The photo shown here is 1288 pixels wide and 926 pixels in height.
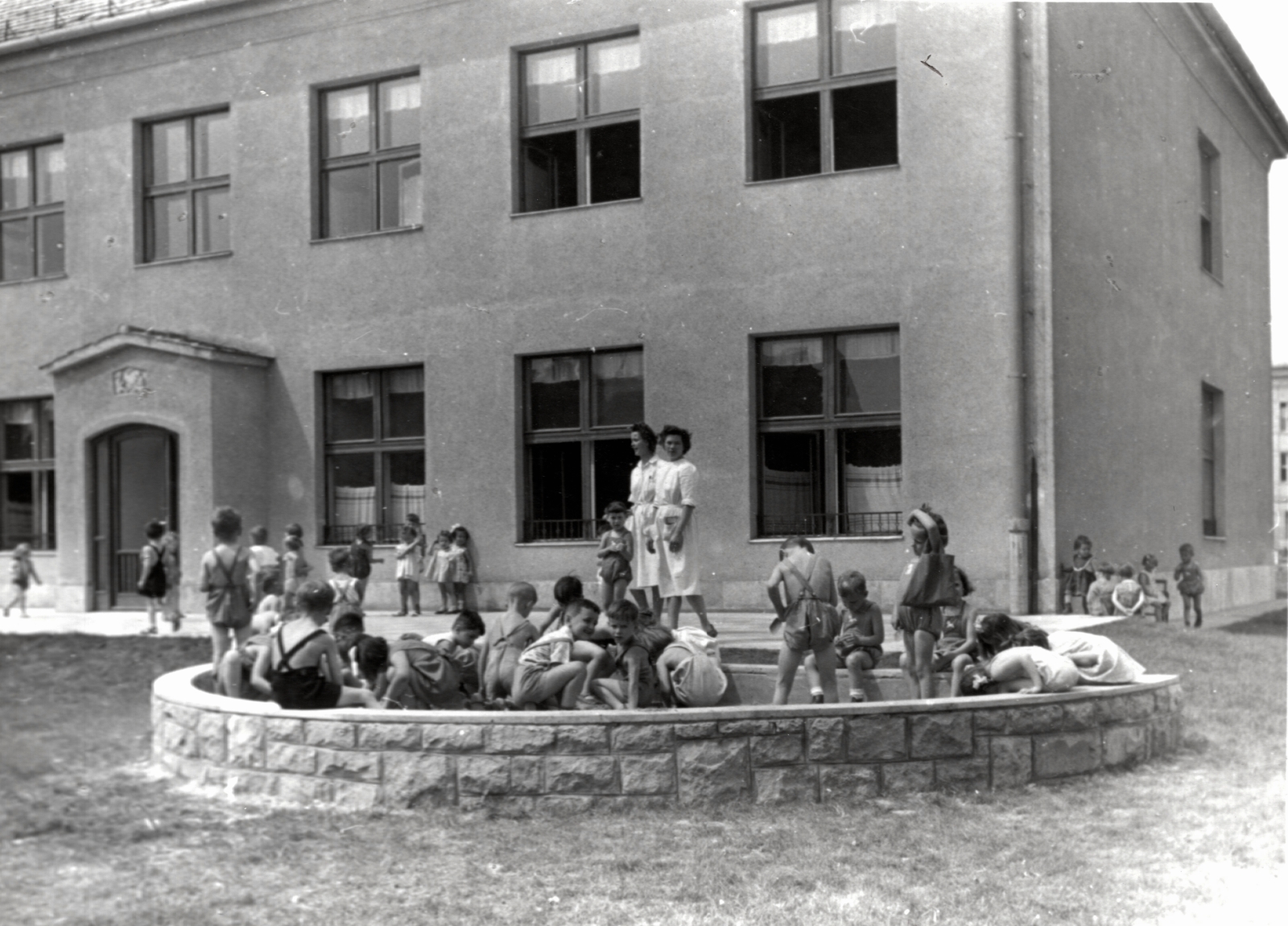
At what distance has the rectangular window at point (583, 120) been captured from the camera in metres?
15.8

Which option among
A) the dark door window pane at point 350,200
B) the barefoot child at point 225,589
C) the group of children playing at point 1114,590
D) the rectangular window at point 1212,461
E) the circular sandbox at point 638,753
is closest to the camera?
the circular sandbox at point 638,753

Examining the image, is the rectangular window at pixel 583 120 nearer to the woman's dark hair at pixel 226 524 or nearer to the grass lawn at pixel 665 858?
the woman's dark hair at pixel 226 524

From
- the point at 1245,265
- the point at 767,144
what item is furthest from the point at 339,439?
the point at 1245,265

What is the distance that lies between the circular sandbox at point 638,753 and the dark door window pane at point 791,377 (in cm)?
820

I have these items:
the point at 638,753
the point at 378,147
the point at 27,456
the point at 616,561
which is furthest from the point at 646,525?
the point at 27,456

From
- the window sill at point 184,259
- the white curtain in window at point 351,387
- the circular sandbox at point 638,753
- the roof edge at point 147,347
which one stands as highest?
the window sill at point 184,259

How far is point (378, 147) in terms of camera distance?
54.3 feet

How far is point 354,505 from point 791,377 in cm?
563

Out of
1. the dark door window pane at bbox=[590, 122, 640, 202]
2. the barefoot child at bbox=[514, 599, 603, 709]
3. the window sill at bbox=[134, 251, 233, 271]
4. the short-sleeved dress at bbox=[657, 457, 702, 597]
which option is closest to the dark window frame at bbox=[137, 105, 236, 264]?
the window sill at bbox=[134, 251, 233, 271]

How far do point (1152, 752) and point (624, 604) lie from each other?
3134 millimetres

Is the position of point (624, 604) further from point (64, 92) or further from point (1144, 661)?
point (64, 92)

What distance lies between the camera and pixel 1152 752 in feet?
26.0

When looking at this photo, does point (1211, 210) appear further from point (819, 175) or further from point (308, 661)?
point (308, 661)

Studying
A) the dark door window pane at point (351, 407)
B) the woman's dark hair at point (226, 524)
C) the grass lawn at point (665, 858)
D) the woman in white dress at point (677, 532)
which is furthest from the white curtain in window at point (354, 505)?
the grass lawn at point (665, 858)
